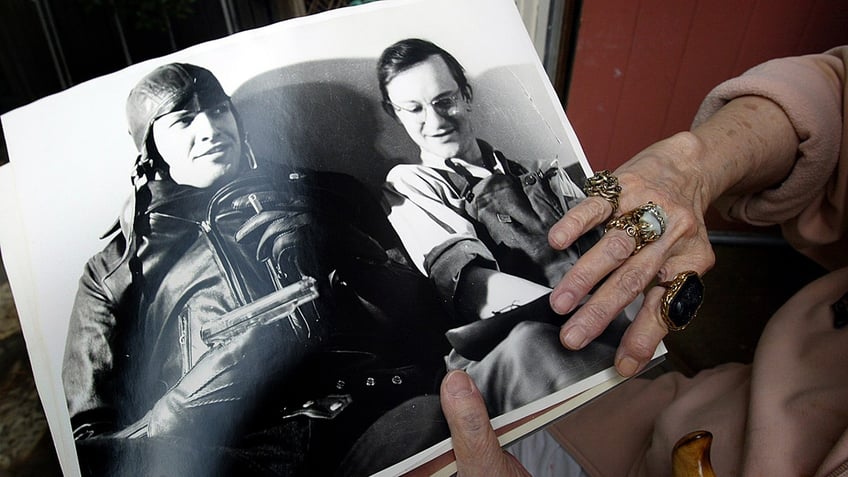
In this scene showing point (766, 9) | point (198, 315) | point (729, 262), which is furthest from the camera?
point (729, 262)

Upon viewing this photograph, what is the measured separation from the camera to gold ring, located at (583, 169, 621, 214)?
52cm

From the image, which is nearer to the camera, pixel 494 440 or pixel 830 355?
pixel 494 440

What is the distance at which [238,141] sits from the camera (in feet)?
1.43

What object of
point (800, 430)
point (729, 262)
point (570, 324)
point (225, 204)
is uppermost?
point (225, 204)

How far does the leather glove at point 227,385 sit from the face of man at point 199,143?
5.3 inches

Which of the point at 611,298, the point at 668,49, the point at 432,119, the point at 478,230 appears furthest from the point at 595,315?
the point at 668,49

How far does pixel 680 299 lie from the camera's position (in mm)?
495

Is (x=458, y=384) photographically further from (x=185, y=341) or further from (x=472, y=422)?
(x=185, y=341)

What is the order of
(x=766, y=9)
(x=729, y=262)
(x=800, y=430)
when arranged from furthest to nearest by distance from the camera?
(x=729, y=262) → (x=766, y=9) → (x=800, y=430)

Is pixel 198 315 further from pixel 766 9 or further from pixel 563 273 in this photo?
pixel 766 9

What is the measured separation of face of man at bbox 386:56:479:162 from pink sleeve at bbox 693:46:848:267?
1.34ft

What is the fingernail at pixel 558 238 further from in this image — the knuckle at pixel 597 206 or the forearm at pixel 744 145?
the forearm at pixel 744 145

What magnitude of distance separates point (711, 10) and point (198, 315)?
1.25m

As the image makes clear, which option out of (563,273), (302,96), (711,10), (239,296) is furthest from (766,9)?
(239,296)
